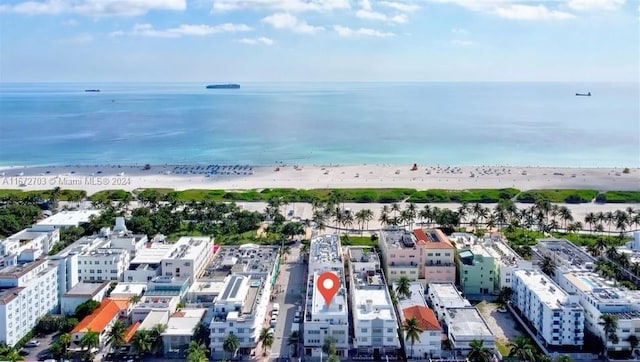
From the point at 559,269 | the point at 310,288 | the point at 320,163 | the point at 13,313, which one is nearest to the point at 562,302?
the point at 559,269

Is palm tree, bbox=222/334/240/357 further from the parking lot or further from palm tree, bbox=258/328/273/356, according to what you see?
the parking lot

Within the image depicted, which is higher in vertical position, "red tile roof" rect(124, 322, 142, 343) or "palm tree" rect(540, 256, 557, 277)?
"palm tree" rect(540, 256, 557, 277)

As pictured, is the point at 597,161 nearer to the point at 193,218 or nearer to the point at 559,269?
the point at 559,269

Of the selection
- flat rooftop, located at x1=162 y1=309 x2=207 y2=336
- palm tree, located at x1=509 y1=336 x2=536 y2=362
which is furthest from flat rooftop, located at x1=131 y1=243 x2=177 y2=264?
palm tree, located at x1=509 y1=336 x2=536 y2=362

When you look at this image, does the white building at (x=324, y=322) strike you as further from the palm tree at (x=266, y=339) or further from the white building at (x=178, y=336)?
the white building at (x=178, y=336)

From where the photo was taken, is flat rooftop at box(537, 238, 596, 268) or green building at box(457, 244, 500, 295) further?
flat rooftop at box(537, 238, 596, 268)

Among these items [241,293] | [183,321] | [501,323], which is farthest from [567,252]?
[183,321]

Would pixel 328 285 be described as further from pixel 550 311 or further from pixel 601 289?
pixel 601 289
